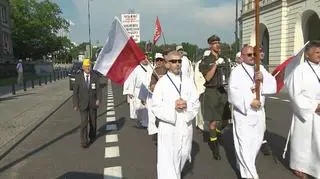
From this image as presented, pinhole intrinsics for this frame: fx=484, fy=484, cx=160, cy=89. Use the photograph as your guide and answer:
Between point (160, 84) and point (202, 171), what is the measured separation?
1.93 m

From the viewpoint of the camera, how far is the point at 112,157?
27.0 ft

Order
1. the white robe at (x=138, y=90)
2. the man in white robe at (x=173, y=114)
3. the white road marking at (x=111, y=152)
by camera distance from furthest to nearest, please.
Answer: the white robe at (x=138, y=90) → the white road marking at (x=111, y=152) → the man in white robe at (x=173, y=114)

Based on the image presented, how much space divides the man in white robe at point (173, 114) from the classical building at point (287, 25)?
27529mm

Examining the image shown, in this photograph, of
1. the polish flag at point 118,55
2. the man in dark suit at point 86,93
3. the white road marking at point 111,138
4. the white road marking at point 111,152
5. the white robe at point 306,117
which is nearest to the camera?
the white robe at point 306,117

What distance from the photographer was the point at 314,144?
6.07 metres

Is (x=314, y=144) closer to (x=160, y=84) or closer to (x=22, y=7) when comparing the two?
(x=160, y=84)

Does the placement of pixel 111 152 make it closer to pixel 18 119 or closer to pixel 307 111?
pixel 307 111

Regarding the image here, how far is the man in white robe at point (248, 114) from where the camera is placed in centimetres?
611

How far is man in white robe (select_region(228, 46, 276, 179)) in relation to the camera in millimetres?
6109

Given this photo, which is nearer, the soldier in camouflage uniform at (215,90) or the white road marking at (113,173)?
the white road marking at (113,173)

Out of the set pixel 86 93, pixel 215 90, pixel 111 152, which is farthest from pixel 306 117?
pixel 86 93

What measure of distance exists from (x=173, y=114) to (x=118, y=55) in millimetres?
3618

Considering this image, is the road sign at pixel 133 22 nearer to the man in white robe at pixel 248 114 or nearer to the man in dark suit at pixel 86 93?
the man in dark suit at pixel 86 93

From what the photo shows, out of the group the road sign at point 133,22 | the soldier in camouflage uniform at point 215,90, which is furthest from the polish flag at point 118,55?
the road sign at point 133,22
